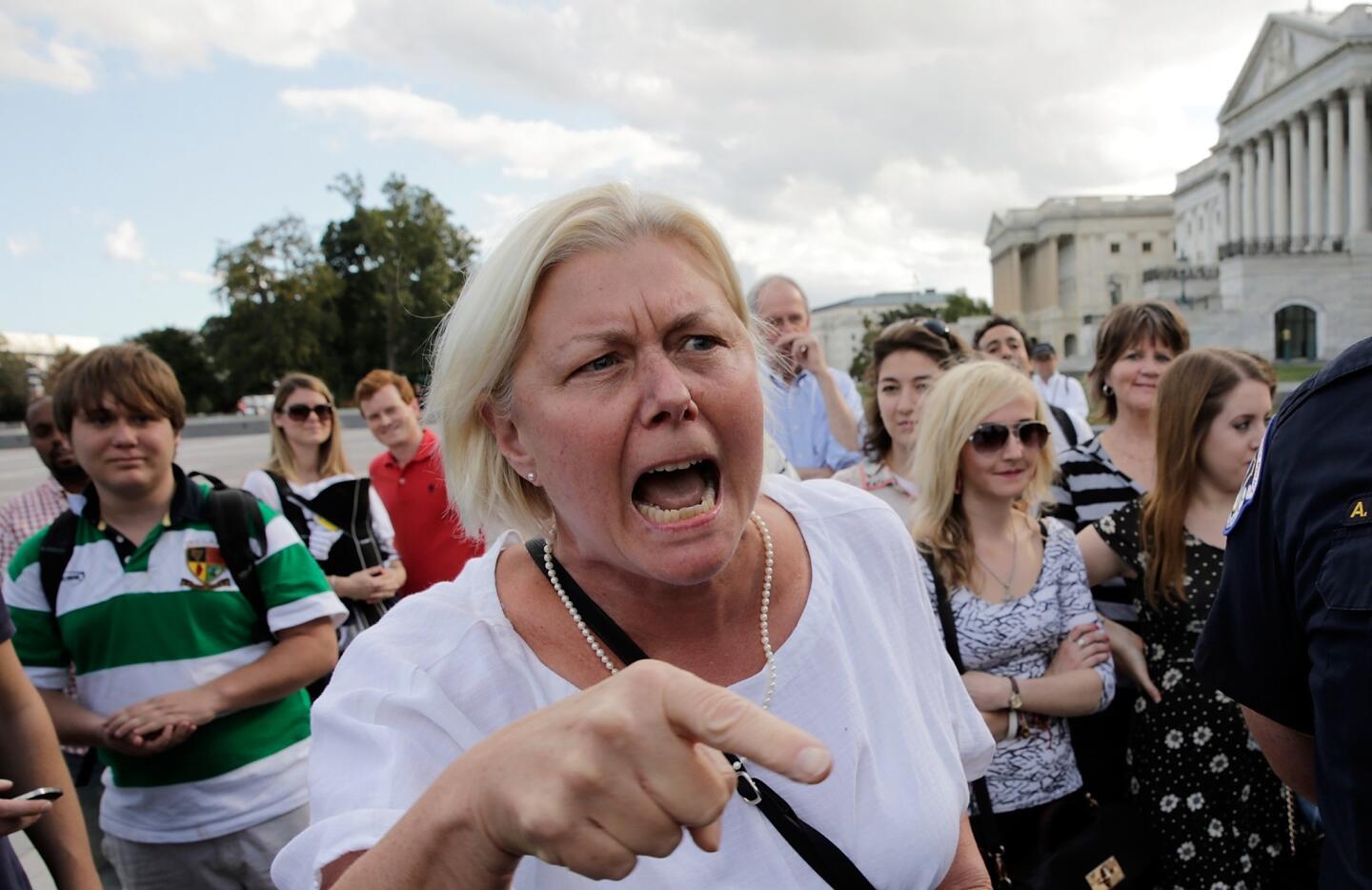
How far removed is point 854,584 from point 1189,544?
1.97 m

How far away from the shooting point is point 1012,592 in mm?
3045

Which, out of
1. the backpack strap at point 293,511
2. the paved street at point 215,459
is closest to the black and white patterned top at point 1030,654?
the backpack strap at point 293,511

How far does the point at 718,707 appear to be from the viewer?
0.81 meters

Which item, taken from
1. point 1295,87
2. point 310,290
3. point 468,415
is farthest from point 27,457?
point 1295,87

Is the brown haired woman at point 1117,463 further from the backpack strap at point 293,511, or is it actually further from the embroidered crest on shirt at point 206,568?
the backpack strap at point 293,511

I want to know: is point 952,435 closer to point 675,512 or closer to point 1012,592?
point 1012,592

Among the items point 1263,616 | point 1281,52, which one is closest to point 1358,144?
point 1281,52

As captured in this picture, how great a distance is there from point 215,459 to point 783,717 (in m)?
22.7

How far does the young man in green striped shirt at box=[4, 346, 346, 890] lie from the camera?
9.69 feet

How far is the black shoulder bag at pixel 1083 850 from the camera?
2627 millimetres

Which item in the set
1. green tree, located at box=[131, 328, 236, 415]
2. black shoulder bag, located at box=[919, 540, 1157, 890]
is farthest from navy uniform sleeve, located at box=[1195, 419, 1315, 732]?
green tree, located at box=[131, 328, 236, 415]

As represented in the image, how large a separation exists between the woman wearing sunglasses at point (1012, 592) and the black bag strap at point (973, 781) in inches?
0.4

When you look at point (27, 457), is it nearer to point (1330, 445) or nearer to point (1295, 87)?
point (1330, 445)

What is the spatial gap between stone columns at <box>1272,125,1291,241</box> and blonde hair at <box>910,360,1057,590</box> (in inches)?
2721
